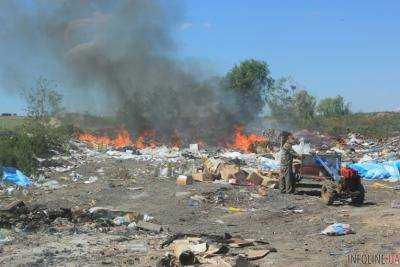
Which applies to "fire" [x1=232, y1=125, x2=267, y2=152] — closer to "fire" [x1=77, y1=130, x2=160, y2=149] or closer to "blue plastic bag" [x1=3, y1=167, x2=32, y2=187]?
"fire" [x1=77, y1=130, x2=160, y2=149]

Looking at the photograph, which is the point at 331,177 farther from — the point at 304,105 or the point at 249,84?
the point at 304,105

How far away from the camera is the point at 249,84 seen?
39.0 m

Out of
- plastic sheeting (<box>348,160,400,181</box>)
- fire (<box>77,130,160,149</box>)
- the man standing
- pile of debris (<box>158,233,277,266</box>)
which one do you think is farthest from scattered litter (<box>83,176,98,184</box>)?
fire (<box>77,130,160,149</box>)

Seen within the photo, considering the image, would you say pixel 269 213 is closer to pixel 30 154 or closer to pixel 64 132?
pixel 30 154

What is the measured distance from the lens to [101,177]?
16.6 metres

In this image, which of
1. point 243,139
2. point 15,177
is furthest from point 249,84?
point 15,177

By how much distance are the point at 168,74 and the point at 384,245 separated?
28.0m

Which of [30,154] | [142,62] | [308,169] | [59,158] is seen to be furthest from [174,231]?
[142,62]

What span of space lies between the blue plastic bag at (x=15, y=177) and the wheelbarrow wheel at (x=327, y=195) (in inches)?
335

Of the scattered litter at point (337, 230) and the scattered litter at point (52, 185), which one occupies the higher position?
the scattered litter at point (52, 185)

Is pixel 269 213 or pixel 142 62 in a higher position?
pixel 142 62

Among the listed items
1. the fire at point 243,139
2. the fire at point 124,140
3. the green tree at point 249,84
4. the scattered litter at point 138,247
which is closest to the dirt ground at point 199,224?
the scattered litter at point 138,247

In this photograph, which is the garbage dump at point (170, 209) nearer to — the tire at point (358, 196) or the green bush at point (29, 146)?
the tire at point (358, 196)

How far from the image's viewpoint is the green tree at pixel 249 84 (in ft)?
120
